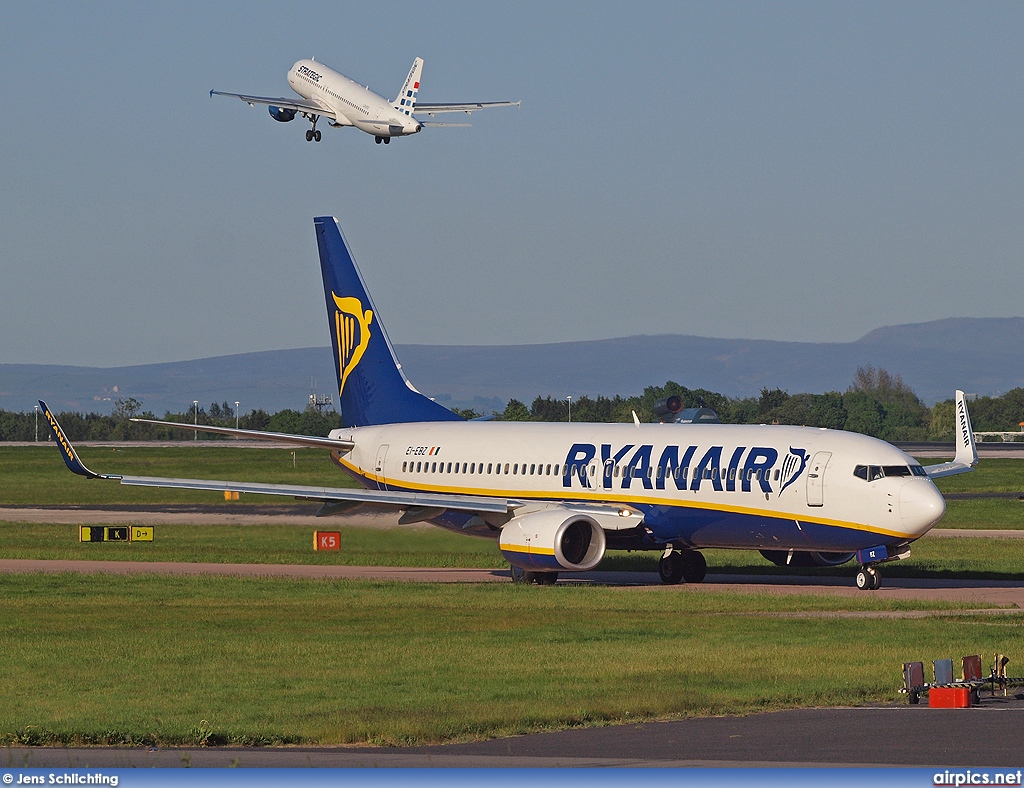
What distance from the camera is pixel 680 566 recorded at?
158 feet

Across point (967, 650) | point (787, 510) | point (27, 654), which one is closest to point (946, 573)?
point (787, 510)

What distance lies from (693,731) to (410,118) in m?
64.8

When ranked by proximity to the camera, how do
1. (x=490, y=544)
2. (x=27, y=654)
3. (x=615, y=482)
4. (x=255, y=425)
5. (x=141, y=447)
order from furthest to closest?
(x=255, y=425), (x=141, y=447), (x=490, y=544), (x=615, y=482), (x=27, y=654)

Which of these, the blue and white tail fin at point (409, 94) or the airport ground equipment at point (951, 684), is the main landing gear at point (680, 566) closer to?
the airport ground equipment at point (951, 684)

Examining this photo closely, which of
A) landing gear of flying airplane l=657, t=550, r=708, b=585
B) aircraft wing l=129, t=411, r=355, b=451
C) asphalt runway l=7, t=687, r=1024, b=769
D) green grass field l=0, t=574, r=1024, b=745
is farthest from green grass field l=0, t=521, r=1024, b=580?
asphalt runway l=7, t=687, r=1024, b=769

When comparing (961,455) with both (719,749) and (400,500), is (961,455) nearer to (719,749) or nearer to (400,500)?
(400,500)

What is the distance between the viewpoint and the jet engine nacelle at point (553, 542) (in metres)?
44.9

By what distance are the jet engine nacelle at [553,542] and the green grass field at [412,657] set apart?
1.35 meters

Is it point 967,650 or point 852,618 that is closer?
point 967,650

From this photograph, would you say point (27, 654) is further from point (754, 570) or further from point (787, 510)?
point (754, 570)

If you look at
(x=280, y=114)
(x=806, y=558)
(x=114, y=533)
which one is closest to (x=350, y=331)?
(x=114, y=533)

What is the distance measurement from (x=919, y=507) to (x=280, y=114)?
51.1m

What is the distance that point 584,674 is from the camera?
2747 cm

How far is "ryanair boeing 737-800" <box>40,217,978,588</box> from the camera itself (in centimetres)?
4306
